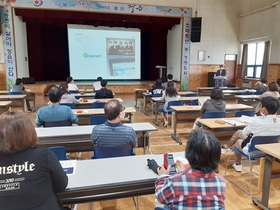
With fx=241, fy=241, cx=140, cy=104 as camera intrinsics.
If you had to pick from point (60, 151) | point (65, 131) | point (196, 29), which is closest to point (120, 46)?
point (196, 29)

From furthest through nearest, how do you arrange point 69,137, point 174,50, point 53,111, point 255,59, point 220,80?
point 174,50 < point 255,59 < point 220,80 < point 53,111 < point 69,137

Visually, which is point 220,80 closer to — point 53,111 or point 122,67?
point 122,67

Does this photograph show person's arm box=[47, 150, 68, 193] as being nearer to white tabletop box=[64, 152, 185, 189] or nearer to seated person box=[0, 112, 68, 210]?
seated person box=[0, 112, 68, 210]

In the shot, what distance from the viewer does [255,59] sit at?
11.6 meters

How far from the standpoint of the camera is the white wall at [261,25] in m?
10.0

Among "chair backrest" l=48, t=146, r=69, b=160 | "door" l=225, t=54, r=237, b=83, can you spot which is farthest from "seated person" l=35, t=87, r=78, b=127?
"door" l=225, t=54, r=237, b=83

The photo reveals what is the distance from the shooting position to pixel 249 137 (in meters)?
2.93

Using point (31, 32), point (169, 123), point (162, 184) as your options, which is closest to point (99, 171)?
point (162, 184)

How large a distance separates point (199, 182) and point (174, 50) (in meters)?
11.6

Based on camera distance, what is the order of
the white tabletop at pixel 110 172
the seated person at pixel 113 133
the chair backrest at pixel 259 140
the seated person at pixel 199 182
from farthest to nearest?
the chair backrest at pixel 259 140 → the seated person at pixel 113 133 → the white tabletop at pixel 110 172 → the seated person at pixel 199 182

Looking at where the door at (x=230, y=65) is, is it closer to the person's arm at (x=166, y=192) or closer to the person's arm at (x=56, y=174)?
the person's arm at (x=166, y=192)

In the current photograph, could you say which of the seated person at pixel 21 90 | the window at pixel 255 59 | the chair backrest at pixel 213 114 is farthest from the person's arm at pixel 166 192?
the window at pixel 255 59

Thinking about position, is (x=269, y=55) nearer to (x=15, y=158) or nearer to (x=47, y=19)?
(x=47, y=19)

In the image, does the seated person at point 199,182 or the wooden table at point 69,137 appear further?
the wooden table at point 69,137
